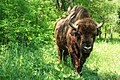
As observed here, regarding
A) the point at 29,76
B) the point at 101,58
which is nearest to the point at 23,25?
the point at 101,58

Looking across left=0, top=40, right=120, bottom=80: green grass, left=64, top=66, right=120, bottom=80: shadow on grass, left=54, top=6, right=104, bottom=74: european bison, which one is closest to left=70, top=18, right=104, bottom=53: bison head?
left=54, top=6, right=104, bottom=74: european bison

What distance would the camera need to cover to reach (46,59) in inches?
413

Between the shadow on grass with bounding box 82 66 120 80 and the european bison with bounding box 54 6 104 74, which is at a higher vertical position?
the european bison with bounding box 54 6 104 74

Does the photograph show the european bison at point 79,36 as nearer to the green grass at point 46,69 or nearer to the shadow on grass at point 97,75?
the green grass at point 46,69

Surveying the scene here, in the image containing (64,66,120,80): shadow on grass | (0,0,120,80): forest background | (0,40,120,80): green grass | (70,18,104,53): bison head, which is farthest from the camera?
(64,66,120,80): shadow on grass

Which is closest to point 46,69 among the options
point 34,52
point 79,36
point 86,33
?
point 79,36

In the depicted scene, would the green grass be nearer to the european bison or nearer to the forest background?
the forest background

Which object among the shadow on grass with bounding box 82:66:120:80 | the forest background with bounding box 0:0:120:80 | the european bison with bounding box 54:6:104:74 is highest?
the european bison with bounding box 54:6:104:74

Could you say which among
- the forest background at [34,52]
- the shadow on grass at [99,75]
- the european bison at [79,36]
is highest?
the european bison at [79,36]

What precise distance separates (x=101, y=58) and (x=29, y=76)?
17.9 ft

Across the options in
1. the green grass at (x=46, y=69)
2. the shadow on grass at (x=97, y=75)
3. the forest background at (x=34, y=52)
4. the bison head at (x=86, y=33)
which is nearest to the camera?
the bison head at (x=86, y=33)

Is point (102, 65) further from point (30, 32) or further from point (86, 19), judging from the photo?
point (30, 32)

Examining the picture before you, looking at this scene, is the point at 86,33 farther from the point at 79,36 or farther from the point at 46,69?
the point at 46,69

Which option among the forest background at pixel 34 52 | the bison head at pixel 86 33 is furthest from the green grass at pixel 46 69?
the bison head at pixel 86 33
